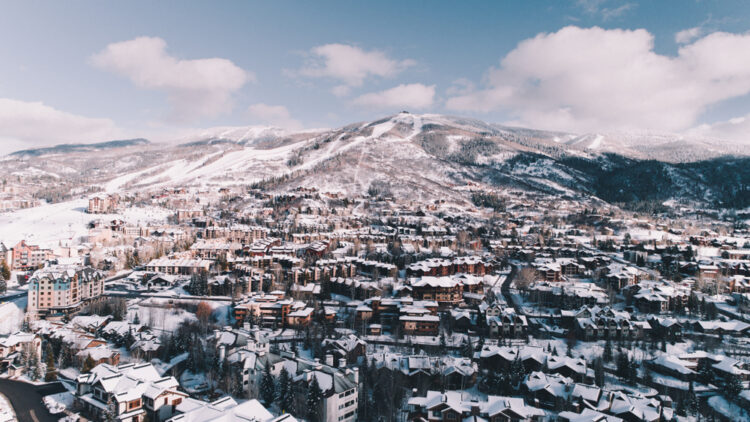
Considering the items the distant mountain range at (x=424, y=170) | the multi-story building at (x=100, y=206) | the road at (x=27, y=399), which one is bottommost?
the road at (x=27, y=399)

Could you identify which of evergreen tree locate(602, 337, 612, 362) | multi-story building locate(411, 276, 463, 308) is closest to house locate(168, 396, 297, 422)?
evergreen tree locate(602, 337, 612, 362)

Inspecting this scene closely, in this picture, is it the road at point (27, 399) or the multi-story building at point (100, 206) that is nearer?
the road at point (27, 399)

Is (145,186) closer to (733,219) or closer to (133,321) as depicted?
(133,321)

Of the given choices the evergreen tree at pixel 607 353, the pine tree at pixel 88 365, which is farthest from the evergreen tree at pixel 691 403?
the pine tree at pixel 88 365

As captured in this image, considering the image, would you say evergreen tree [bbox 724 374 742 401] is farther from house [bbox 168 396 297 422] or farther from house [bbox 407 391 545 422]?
house [bbox 168 396 297 422]

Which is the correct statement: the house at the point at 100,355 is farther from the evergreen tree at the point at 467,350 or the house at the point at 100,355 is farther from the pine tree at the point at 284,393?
the evergreen tree at the point at 467,350

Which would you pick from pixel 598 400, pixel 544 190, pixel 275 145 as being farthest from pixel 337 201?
pixel 275 145
